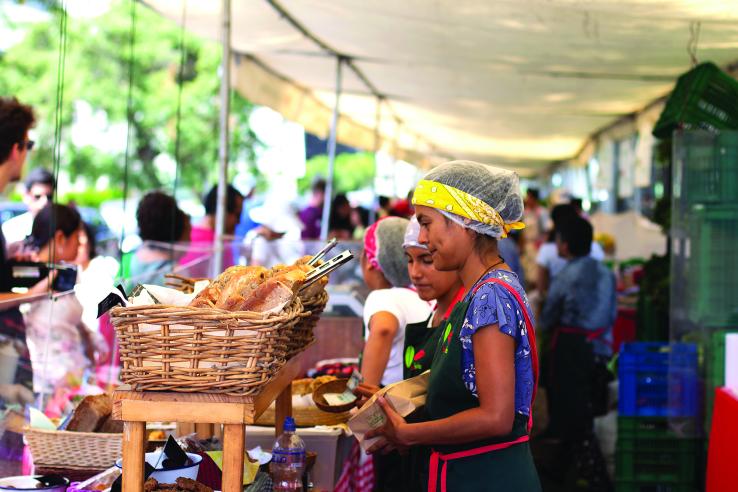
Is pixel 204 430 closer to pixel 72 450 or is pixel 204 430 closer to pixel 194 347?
pixel 72 450

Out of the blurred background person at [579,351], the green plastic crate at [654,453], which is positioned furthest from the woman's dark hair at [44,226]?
the blurred background person at [579,351]

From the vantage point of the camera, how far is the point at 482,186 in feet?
8.86

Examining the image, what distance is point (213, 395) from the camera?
93.5 inches

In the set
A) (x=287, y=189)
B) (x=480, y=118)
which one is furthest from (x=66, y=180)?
(x=480, y=118)

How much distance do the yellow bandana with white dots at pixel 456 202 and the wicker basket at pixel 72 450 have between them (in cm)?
135

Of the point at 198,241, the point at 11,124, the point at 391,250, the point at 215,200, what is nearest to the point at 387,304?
the point at 391,250

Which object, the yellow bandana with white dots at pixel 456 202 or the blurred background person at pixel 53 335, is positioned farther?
the blurred background person at pixel 53 335

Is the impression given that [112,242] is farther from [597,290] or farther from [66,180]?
[66,180]

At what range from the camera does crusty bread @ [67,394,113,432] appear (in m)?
3.23

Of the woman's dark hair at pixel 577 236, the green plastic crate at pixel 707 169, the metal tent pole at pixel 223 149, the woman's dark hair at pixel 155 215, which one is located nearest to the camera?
the green plastic crate at pixel 707 169

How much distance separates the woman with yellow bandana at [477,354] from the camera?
253 cm

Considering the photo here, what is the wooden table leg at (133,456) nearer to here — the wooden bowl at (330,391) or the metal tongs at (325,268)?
the metal tongs at (325,268)

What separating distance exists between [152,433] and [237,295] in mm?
1472

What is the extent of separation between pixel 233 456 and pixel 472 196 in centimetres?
97
